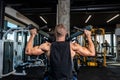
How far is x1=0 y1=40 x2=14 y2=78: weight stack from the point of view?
474cm

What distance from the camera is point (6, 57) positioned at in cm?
501

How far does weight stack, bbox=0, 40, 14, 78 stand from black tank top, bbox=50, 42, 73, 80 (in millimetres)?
2961

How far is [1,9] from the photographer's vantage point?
6656 millimetres

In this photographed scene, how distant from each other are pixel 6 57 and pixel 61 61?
11.0 ft

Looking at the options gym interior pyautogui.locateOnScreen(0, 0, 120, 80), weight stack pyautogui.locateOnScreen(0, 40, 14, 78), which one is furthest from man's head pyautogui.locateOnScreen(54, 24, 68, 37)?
weight stack pyautogui.locateOnScreen(0, 40, 14, 78)

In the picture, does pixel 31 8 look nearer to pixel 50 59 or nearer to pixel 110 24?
pixel 50 59

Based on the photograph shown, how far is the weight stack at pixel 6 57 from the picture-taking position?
474 centimetres

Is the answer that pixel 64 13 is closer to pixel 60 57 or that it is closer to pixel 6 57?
pixel 6 57

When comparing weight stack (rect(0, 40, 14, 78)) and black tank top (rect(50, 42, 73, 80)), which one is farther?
weight stack (rect(0, 40, 14, 78))

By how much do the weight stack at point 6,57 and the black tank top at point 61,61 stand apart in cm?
296

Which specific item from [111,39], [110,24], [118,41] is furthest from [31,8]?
[111,39]

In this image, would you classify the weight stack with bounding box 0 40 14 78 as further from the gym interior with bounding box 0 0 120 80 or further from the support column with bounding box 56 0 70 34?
the support column with bounding box 56 0 70 34

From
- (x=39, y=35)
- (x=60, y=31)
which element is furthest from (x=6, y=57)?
(x=60, y=31)

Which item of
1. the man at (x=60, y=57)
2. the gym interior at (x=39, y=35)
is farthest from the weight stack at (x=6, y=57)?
the man at (x=60, y=57)
